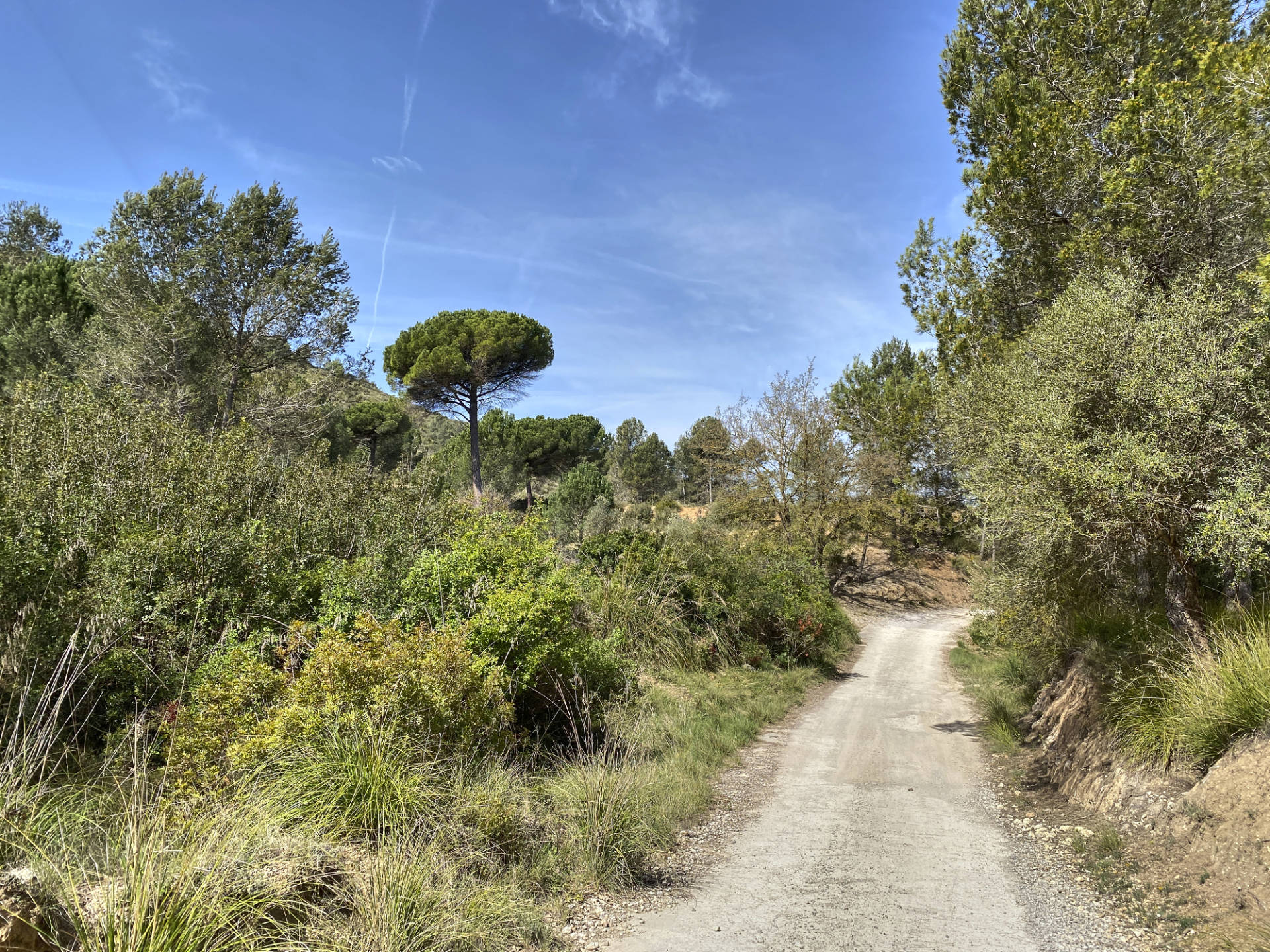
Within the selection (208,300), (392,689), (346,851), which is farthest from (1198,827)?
(208,300)

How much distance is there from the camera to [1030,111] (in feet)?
29.9

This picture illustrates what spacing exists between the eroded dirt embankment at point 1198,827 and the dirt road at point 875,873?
61 centimetres

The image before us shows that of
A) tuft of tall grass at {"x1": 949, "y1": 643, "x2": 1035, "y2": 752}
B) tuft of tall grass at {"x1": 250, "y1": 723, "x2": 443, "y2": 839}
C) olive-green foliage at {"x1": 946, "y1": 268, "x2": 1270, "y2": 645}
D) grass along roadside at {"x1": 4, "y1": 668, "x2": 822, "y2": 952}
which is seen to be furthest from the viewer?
tuft of tall grass at {"x1": 949, "y1": 643, "x2": 1035, "y2": 752}

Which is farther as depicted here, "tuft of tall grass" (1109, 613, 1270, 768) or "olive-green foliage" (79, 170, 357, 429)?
"olive-green foliage" (79, 170, 357, 429)

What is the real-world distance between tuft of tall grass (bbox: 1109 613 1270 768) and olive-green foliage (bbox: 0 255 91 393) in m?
23.2

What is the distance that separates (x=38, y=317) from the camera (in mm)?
19156

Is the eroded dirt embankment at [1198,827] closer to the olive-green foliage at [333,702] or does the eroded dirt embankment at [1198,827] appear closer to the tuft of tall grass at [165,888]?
the olive-green foliage at [333,702]

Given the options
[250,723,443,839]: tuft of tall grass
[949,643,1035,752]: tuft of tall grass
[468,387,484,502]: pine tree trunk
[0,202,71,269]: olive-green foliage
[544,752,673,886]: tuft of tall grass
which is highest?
[0,202,71,269]: olive-green foliage

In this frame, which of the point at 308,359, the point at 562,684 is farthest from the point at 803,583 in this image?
the point at 308,359

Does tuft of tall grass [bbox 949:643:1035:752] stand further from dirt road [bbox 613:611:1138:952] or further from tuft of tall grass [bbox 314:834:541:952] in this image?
tuft of tall grass [bbox 314:834:541:952]

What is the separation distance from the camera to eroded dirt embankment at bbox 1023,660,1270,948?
4.20 meters

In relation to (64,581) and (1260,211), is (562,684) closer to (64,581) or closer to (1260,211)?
(64,581)

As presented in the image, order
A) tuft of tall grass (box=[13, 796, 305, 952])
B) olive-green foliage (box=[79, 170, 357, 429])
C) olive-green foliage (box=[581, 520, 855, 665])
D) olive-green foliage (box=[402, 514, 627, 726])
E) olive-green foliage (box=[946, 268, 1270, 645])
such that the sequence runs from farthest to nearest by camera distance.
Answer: olive-green foliage (box=[79, 170, 357, 429]), olive-green foliage (box=[581, 520, 855, 665]), olive-green foliage (box=[402, 514, 627, 726]), olive-green foliage (box=[946, 268, 1270, 645]), tuft of tall grass (box=[13, 796, 305, 952])

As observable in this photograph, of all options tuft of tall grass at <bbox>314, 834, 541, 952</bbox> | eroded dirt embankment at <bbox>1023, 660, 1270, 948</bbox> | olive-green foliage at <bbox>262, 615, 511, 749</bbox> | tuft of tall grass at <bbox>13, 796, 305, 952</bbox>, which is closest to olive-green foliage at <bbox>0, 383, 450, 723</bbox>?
olive-green foliage at <bbox>262, 615, 511, 749</bbox>
